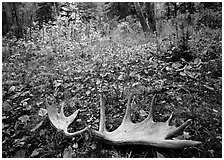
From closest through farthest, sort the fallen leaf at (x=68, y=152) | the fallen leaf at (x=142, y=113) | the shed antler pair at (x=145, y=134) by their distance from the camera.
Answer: the shed antler pair at (x=145, y=134) → the fallen leaf at (x=68, y=152) → the fallen leaf at (x=142, y=113)

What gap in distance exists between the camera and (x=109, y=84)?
423cm

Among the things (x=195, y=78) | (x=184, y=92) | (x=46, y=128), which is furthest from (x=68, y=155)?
(x=195, y=78)

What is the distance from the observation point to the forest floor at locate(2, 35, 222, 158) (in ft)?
8.50

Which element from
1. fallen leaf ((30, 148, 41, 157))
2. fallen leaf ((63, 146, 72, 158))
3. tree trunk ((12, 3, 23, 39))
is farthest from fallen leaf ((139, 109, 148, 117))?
tree trunk ((12, 3, 23, 39))

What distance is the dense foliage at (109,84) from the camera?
8.75 ft

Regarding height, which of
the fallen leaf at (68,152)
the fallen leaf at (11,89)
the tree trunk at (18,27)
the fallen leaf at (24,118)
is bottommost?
the fallen leaf at (68,152)

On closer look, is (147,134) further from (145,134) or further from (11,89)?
(11,89)

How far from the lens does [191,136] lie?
257 centimetres

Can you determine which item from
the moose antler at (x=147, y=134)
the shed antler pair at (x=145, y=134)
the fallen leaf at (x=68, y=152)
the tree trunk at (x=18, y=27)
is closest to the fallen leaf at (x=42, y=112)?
the shed antler pair at (x=145, y=134)

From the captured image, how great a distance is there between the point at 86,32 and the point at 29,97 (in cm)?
477

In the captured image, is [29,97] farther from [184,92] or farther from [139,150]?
[184,92]

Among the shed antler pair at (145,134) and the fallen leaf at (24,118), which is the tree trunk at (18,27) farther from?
the shed antler pair at (145,134)

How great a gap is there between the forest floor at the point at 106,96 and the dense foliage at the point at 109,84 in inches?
0.5

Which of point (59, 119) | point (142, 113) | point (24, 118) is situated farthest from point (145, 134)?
point (24, 118)
